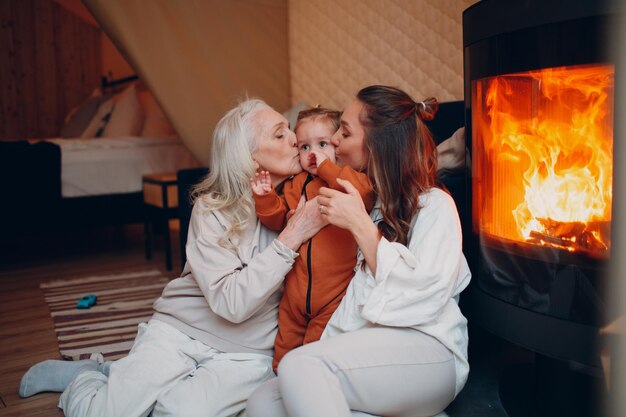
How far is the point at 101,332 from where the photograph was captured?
2.51 metres

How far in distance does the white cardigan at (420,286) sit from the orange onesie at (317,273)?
67mm

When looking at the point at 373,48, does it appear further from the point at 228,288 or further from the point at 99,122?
the point at 99,122

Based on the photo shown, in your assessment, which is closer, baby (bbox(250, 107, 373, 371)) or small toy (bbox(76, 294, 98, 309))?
baby (bbox(250, 107, 373, 371))

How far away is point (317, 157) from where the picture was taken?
1.69 metres

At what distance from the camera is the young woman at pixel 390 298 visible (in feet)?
4.32

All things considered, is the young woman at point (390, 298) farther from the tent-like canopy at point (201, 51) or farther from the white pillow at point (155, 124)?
the white pillow at point (155, 124)

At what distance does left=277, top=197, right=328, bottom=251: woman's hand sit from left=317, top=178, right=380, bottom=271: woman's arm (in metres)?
0.09

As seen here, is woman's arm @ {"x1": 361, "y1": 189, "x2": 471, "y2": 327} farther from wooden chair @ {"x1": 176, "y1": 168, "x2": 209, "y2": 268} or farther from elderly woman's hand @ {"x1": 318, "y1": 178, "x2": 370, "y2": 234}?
wooden chair @ {"x1": 176, "y1": 168, "x2": 209, "y2": 268}

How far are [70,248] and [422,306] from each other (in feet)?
11.8

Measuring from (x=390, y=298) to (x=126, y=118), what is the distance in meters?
3.89

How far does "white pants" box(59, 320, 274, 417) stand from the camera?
1.54 metres

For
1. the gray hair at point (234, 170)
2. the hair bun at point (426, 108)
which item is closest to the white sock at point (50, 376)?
the gray hair at point (234, 170)

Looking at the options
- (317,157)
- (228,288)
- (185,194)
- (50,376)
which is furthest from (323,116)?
(50,376)

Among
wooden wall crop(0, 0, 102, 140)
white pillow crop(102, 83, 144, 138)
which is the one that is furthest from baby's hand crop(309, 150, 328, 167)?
wooden wall crop(0, 0, 102, 140)
